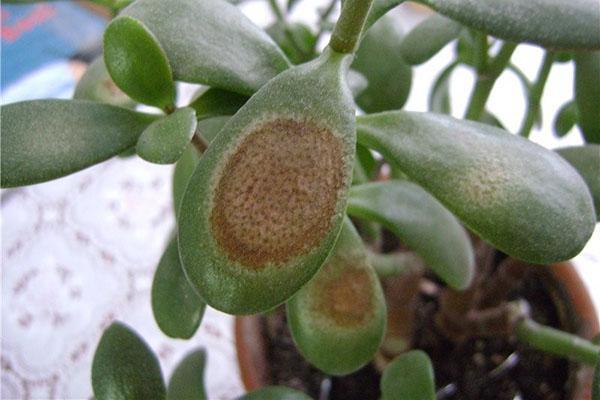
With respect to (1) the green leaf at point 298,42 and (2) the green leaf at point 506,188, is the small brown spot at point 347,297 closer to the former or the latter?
(2) the green leaf at point 506,188

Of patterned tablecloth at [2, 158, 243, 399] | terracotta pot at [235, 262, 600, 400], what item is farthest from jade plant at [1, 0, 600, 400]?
patterned tablecloth at [2, 158, 243, 399]

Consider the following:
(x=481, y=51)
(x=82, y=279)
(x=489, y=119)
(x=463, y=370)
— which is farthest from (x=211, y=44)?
(x=82, y=279)

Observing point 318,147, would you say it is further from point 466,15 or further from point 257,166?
Result: point 466,15

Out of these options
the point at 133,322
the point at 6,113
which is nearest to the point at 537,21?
the point at 6,113

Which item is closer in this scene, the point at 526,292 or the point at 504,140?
the point at 504,140

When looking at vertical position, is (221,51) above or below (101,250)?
above

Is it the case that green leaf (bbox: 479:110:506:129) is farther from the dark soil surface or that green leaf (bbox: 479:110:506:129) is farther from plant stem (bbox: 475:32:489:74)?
the dark soil surface

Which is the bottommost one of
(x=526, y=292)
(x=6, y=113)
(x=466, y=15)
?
(x=526, y=292)
